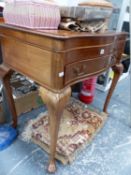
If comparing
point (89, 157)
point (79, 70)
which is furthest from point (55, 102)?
point (89, 157)

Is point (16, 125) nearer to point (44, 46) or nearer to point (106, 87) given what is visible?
point (44, 46)

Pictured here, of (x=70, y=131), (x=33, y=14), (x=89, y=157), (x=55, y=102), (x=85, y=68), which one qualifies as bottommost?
(x=89, y=157)

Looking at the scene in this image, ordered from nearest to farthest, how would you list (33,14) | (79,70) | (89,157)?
(33,14)
(79,70)
(89,157)

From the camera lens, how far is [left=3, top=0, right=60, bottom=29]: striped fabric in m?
0.77

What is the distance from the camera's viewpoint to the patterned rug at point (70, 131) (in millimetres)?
1078

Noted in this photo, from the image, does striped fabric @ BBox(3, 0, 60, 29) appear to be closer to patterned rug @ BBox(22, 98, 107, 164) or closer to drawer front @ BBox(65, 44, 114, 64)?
drawer front @ BBox(65, 44, 114, 64)

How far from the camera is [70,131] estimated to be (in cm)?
121

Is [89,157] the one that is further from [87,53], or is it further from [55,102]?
[87,53]

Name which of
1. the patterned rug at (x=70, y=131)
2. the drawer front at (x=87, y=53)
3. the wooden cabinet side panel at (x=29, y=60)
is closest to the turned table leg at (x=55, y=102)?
the wooden cabinet side panel at (x=29, y=60)

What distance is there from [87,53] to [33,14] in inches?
12.3

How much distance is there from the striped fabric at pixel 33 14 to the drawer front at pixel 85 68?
24 cm

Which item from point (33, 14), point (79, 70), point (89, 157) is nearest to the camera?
point (33, 14)

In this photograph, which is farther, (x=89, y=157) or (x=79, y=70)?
(x=89, y=157)

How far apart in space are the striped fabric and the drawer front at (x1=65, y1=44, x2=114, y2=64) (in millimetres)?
208
